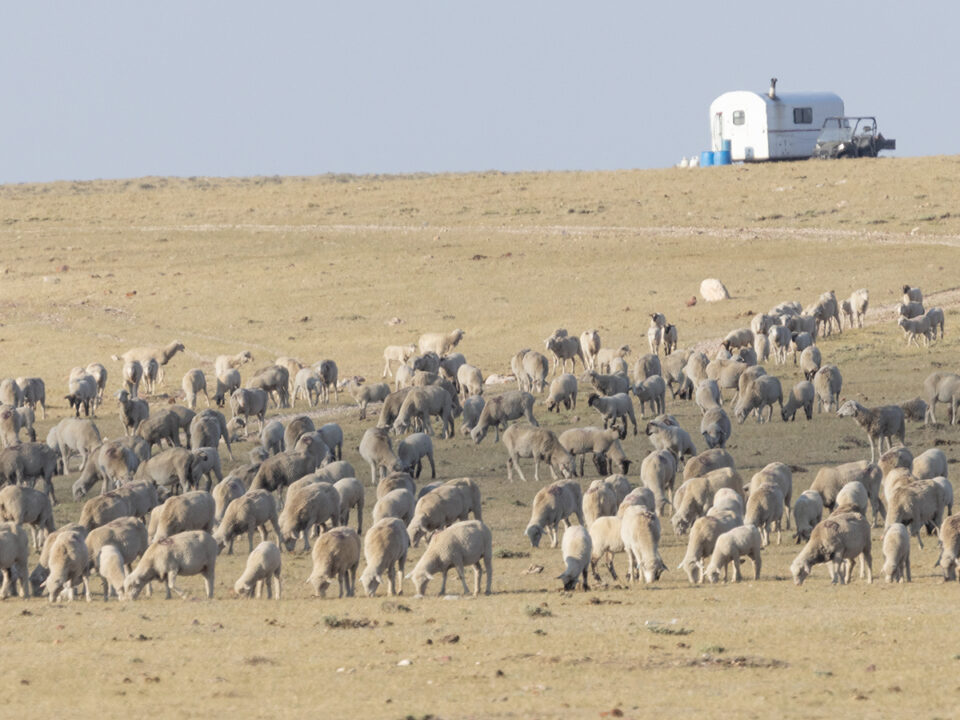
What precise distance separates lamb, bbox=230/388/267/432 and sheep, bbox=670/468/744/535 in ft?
43.2

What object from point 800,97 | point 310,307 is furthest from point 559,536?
point 800,97

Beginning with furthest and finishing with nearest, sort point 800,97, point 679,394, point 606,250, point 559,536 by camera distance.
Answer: point 800,97
point 606,250
point 679,394
point 559,536

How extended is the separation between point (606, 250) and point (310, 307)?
13.2 metres

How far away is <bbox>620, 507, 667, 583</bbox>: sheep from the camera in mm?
17984

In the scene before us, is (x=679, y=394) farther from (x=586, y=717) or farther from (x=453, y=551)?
(x=586, y=717)

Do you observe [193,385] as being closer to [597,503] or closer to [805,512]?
[597,503]

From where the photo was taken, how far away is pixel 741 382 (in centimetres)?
3130

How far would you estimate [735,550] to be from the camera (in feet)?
58.4

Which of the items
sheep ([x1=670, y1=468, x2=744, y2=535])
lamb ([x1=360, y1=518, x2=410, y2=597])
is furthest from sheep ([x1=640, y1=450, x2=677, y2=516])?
lamb ([x1=360, y1=518, x2=410, y2=597])

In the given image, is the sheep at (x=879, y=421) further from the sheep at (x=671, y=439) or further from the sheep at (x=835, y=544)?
the sheep at (x=835, y=544)

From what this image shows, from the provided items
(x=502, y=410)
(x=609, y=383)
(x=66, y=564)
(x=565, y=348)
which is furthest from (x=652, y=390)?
(x=66, y=564)

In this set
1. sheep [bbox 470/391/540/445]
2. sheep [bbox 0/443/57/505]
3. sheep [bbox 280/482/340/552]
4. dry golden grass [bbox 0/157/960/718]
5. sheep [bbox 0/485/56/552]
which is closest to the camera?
dry golden grass [bbox 0/157/960/718]

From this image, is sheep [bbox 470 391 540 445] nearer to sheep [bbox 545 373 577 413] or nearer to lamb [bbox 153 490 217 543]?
sheep [bbox 545 373 577 413]

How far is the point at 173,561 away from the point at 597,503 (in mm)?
5876
